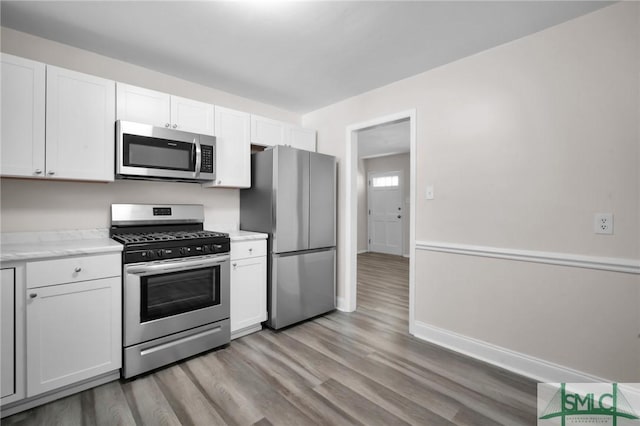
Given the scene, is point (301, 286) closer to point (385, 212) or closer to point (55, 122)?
point (55, 122)

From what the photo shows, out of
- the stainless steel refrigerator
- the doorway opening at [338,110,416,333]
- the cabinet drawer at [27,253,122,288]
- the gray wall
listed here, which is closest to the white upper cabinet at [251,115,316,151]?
the stainless steel refrigerator

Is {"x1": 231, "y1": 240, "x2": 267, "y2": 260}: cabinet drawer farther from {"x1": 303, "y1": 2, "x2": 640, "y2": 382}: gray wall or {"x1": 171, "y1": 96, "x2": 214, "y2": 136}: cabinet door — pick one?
{"x1": 303, "y1": 2, "x2": 640, "y2": 382}: gray wall

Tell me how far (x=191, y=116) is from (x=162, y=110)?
0.25m

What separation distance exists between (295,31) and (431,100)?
144 centimetres

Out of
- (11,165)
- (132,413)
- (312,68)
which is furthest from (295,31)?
(132,413)

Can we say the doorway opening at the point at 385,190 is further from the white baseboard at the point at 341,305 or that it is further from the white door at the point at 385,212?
the white baseboard at the point at 341,305

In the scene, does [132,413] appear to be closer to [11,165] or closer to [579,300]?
[11,165]

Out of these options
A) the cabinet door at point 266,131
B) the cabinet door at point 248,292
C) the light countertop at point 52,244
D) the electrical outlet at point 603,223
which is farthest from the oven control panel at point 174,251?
the electrical outlet at point 603,223

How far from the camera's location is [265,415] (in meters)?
1.73

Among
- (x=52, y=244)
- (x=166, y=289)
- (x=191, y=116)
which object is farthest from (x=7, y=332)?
(x=191, y=116)

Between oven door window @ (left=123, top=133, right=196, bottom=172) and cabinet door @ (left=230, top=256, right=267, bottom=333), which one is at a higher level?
oven door window @ (left=123, top=133, right=196, bottom=172)

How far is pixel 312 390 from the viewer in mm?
1970

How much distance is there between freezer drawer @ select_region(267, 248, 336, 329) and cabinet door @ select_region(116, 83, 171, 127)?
1654 mm

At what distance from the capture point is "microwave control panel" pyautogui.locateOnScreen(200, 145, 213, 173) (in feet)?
8.87
